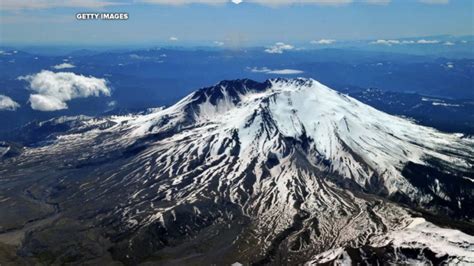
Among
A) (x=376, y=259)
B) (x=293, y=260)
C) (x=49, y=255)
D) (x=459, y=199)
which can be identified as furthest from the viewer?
(x=459, y=199)

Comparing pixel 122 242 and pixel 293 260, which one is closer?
pixel 293 260

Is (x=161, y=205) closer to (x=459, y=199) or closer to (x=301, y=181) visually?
(x=301, y=181)

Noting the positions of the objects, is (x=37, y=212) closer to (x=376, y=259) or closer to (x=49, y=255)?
(x=49, y=255)

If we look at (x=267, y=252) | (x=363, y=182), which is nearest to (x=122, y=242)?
(x=267, y=252)

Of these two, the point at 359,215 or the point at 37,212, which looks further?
the point at 37,212

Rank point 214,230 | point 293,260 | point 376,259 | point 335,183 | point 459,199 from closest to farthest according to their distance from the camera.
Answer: point 376,259 < point 293,260 < point 214,230 < point 459,199 < point 335,183

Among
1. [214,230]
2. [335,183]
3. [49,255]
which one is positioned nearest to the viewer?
[49,255]

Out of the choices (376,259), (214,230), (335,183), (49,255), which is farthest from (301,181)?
(49,255)

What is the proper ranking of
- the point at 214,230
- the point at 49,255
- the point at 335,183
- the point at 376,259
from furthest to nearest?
the point at 335,183 → the point at 214,230 → the point at 49,255 → the point at 376,259
